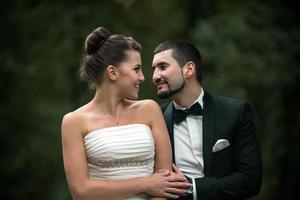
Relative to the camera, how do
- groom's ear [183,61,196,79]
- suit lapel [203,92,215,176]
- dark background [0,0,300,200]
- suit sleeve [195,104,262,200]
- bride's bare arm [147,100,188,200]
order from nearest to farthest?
bride's bare arm [147,100,188,200] → suit sleeve [195,104,262,200] → suit lapel [203,92,215,176] → groom's ear [183,61,196,79] → dark background [0,0,300,200]

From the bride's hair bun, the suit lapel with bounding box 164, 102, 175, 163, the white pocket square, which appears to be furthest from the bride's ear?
the white pocket square

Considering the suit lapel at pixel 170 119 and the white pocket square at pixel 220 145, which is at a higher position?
the suit lapel at pixel 170 119

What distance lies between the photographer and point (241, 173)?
208 inches

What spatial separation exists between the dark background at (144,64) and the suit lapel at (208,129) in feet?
16.9

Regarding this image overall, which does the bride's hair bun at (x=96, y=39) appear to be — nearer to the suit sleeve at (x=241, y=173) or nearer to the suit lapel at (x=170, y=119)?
the suit lapel at (x=170, y=119)

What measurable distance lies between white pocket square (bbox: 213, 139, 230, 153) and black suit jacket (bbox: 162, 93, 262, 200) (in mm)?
22

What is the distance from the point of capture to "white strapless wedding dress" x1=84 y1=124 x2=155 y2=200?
494 cm

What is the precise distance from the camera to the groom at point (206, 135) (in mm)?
5246

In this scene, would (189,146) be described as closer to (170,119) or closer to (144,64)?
(170,119)

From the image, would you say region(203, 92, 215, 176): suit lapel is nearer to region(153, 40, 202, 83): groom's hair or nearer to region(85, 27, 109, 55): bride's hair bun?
region(153, 40, 202, 83): groom's hair

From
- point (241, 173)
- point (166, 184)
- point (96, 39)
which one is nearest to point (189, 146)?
point (241, 173)

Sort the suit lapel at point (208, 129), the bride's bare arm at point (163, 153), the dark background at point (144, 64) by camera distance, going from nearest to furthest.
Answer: the bride's bare arm at point (163, 153)
the suit lapel at point (208, 129)
the dark background at point (144, 64)

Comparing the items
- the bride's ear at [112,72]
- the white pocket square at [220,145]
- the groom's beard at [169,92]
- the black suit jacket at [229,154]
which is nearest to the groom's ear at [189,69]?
the groom's beard at [169,92]

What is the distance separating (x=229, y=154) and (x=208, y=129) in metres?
0.24
